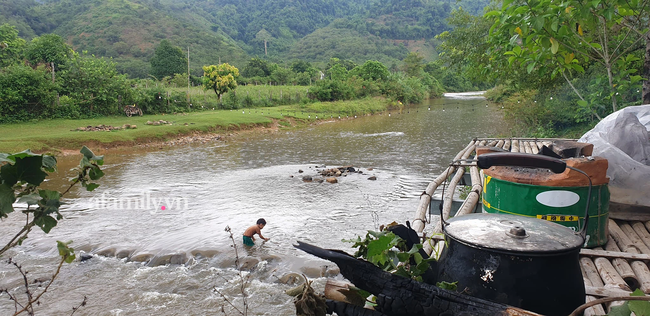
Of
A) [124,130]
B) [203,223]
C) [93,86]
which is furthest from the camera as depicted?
[93,86]

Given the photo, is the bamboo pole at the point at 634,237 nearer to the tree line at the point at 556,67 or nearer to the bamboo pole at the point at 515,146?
the tree line at the point at 556,67

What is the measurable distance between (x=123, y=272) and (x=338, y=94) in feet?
109

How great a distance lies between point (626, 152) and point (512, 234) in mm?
3724

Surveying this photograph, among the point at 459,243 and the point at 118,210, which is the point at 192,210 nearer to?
the point at 118,210

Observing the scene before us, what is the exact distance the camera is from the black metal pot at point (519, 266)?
1.56 m

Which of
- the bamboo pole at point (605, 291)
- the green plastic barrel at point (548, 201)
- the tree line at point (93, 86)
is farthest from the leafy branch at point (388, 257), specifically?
the tree line at point (93, 86)

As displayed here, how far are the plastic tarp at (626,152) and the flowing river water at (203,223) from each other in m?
3.28

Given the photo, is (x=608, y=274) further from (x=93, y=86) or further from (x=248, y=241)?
(x=93, y=86)

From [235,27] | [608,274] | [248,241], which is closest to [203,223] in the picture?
[248,241]

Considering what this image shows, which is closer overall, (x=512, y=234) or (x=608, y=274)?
(x=512, y=234)

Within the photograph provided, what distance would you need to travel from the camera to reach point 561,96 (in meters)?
14.3

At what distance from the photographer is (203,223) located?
8.09m

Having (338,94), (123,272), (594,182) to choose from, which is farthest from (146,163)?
(338,94)

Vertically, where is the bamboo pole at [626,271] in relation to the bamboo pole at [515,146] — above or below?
below
